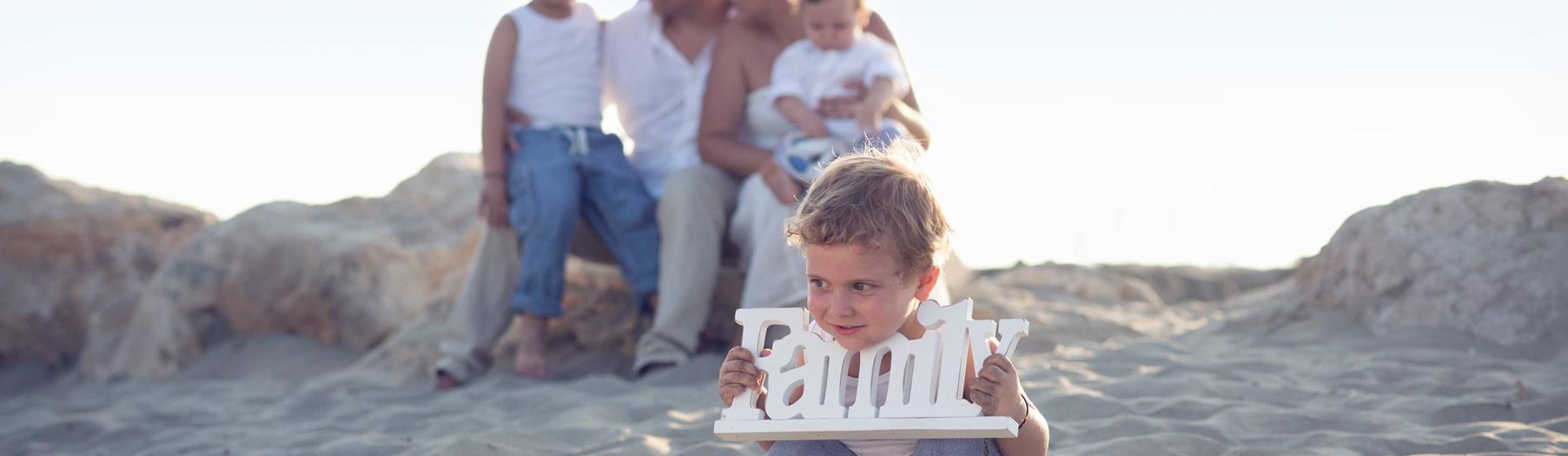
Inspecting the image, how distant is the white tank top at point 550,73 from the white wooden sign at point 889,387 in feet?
9.04

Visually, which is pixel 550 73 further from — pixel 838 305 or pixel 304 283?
pixel 838 305

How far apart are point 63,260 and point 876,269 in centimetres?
656

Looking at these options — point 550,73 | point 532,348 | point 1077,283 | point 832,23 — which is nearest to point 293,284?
point 532,348

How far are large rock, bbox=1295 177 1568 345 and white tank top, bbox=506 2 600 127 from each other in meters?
2.88

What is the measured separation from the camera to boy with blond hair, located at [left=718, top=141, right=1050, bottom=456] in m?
2.07

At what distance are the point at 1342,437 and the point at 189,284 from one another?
5.04 metres

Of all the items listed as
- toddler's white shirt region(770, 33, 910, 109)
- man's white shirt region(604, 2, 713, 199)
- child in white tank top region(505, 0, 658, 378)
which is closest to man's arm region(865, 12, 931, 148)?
toddler's white shirt region(770, 33, 910, 109)

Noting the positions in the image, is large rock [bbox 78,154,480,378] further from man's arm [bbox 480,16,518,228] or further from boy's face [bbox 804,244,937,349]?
boy's face [bbox 804,244,937,349]

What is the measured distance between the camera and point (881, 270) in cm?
210

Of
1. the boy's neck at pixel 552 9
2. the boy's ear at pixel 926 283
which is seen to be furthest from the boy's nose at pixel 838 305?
the boy's neck at pixel 552 9

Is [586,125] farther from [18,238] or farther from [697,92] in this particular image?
[18,238]

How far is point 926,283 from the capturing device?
7.32 ft

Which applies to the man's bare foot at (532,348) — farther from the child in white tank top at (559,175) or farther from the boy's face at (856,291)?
the boy's face at (856,291)

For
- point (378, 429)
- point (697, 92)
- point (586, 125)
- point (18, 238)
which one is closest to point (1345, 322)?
point (697, 92)
